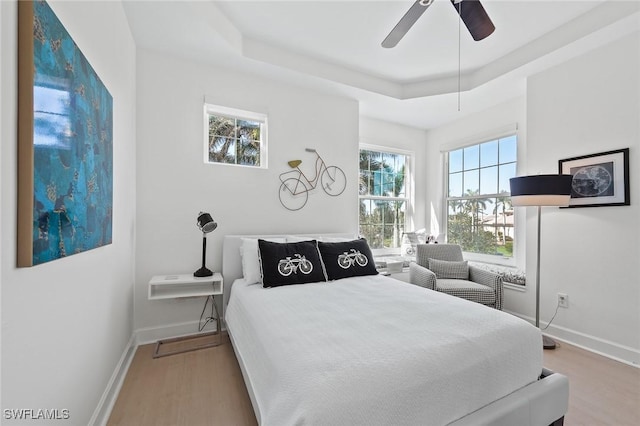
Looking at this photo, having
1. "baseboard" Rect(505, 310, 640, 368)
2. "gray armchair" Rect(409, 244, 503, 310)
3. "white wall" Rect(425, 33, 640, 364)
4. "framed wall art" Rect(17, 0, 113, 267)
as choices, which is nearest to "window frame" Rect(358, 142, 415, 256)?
"gray armchair" Rect(409, 244, 503, 310)

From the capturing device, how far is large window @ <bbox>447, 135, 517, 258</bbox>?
11.5 feet

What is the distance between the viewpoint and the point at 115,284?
1894 millimetres

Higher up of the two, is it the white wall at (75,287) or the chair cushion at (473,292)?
the white wall at (75,287)

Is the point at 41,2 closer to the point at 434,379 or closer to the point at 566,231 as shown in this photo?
the point at 434,379

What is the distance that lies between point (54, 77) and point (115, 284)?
1.38 m

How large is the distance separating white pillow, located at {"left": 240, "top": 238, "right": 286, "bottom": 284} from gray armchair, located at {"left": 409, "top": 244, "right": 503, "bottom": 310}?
1733 mm

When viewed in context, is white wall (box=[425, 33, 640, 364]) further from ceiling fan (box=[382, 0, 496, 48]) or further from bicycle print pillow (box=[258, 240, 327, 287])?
bicycle print pillow (box=[258, 240, 327, 287])

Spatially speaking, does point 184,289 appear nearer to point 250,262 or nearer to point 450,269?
point 250,262

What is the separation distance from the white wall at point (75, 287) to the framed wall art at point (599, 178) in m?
3.71

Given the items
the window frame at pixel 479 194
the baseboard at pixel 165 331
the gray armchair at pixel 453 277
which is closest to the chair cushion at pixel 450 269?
the gray armchair at pixel 453 277

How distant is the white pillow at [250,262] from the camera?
7.95 ft

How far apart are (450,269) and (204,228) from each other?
2.66 metres

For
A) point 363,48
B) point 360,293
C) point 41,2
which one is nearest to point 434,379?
point 360,293

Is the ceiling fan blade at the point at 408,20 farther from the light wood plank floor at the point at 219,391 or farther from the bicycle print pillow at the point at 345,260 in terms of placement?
the light wood plank floor at the point at 219,391
